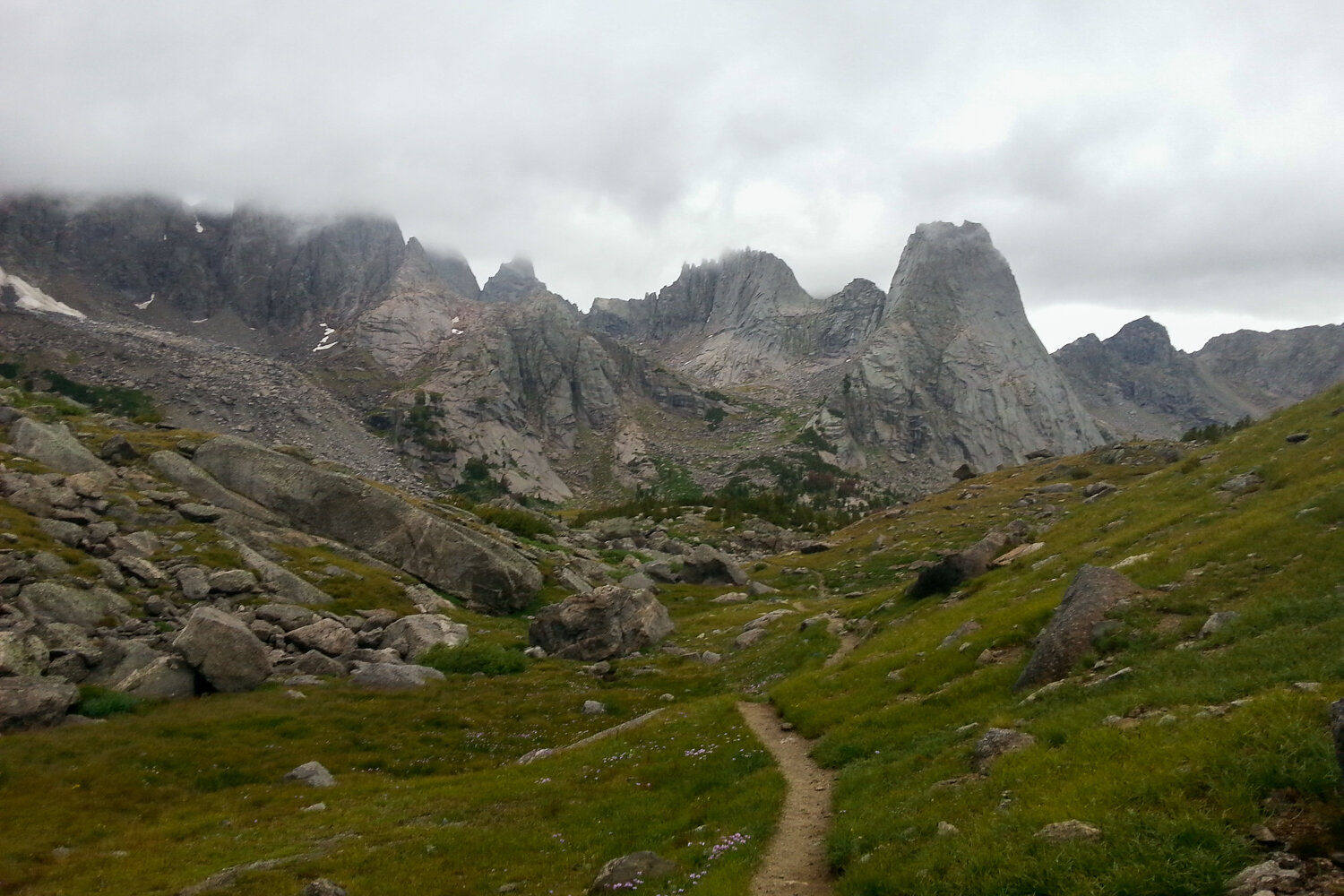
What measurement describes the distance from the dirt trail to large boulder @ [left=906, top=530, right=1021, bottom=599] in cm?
1893

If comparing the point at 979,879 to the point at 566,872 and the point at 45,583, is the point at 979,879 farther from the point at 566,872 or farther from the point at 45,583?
the point at 45,583

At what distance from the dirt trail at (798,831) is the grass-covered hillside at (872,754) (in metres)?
0.49

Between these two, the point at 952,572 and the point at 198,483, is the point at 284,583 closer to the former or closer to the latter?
the point at 198,483

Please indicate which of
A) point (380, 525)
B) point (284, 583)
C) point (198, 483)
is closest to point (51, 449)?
point (198, 483)

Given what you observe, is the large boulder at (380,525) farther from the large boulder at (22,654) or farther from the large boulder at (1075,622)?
the large boulder at (1075,622)

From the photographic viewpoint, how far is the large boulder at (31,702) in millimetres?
28422

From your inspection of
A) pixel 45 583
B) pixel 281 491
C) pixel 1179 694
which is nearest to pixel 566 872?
pixel 1179 694

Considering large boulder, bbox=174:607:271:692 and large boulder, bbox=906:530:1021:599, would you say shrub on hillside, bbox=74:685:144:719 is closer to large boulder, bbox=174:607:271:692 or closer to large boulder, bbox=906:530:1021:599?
large boulder, bbox=174:607:271:692

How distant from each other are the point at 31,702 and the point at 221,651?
25.1ft

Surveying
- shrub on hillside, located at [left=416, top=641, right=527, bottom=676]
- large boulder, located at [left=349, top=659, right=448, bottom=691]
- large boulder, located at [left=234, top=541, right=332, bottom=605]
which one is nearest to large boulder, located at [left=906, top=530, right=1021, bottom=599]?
shrub on hillside, located at [left=416, top=641, right=527, bottom=676]

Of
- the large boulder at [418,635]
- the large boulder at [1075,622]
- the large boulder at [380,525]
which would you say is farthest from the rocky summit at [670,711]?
the large boulder at [380,525]

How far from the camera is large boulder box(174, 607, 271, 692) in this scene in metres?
35.6

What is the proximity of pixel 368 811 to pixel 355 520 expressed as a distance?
1869 inches

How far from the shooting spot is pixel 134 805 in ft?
82.4
